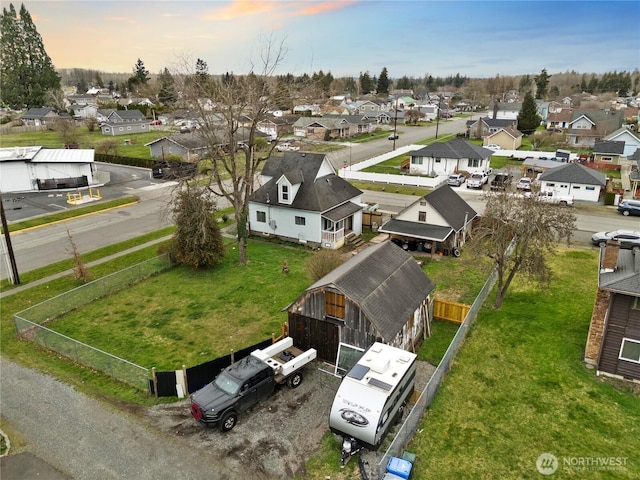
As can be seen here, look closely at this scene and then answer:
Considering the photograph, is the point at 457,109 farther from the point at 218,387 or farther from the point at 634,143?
the point at 218,387

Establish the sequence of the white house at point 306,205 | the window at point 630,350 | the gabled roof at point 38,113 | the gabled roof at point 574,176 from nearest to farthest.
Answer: the window at point 630,350 → the white house at point 306,205 → the gabled roof at point 574,176 → the gabled roof at point 38,113

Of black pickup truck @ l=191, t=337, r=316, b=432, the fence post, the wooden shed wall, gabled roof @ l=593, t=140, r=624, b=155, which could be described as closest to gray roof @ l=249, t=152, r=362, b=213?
black pickup truck @ l=191, t=337, r=316, b=432

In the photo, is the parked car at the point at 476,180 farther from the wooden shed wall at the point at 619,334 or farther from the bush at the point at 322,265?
the wooden shed wall at the point at 619,334

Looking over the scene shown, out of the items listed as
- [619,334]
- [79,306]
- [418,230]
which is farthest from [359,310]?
[79,306]

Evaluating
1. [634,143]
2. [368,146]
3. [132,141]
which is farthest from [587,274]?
[132,141]

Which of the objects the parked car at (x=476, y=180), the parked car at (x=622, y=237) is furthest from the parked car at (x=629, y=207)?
the parked car at (x=476, y=180)

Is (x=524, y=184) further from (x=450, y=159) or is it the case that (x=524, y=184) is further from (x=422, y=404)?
(x=422, y=404)
